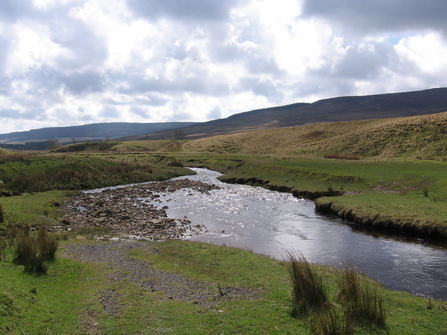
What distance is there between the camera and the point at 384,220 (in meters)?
24.9

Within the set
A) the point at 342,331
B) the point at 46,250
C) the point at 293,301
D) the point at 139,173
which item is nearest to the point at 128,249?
the point at 46,250

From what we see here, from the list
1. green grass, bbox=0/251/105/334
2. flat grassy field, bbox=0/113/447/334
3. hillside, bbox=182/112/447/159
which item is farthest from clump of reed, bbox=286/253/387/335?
hillside, bbox=182/112/447/159

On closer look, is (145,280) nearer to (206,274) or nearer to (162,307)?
(206,274)

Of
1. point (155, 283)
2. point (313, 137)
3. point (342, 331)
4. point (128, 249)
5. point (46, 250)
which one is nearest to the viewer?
point (342, 331)

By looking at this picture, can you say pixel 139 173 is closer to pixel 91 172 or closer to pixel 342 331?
pixel 91 172

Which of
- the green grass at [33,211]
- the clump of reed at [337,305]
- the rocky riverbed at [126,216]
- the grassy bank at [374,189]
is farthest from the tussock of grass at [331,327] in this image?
the green grass at [33,211]

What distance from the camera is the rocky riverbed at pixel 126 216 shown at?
24.9 m

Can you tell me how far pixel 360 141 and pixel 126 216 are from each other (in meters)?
70.9

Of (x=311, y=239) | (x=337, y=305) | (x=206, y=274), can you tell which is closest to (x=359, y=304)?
(x=337, y=305)

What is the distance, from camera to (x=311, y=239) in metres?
22.9

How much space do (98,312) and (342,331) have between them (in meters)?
7.40

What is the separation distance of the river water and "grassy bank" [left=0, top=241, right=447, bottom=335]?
3.26 meters

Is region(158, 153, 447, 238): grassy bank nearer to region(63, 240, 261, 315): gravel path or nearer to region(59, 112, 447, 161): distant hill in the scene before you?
region(63, 240, 261, 315): gravel path

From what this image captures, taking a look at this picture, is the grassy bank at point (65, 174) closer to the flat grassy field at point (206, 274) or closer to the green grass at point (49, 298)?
the flat grassy field at point (206, 274)
